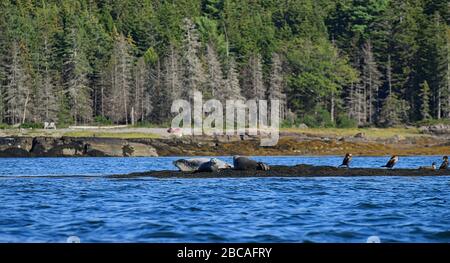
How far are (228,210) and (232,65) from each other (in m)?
92.1

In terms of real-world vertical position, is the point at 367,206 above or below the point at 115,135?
below

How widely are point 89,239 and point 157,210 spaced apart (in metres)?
6.37

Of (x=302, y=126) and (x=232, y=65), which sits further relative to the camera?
(x=232, y=65)

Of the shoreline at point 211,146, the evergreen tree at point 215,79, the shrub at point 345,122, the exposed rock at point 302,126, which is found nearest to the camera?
the shoreline at point 211,146

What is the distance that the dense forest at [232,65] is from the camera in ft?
367

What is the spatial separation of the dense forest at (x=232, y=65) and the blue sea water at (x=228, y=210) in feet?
237

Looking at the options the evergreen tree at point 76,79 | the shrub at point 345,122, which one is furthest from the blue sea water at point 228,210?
the evergreen tree at point 76,79

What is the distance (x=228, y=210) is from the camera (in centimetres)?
2700

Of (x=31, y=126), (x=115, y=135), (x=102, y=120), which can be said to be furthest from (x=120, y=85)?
A: (x=115, y=135)

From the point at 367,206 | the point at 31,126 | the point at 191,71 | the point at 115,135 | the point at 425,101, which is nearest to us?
the point at 367,206

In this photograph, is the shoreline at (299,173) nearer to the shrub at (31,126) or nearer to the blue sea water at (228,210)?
the blue sea water at (228,210)

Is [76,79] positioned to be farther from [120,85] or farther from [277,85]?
[277,85]

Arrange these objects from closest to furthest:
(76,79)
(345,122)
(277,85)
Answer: (345,122) → (277,85) → (76,79)

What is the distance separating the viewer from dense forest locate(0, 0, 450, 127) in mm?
112000
